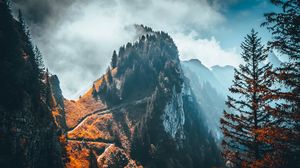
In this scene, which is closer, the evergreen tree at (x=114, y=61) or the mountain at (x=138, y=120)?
the mountain at (x=138, y=120)

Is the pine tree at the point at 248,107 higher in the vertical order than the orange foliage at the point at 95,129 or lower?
lower

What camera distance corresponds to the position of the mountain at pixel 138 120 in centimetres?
10150

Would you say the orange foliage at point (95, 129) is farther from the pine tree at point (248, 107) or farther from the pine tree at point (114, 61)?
the pine tree at point (248, 107)

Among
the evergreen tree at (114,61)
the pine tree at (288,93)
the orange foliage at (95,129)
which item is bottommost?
the pine tree at (288,93)

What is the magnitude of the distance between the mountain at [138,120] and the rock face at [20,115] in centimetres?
1474

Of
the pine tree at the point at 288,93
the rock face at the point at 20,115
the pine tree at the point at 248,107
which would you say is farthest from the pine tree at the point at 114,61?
the pine tree at the point at 288,93

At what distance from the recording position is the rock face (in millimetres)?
47812

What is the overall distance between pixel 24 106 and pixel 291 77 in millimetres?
54415

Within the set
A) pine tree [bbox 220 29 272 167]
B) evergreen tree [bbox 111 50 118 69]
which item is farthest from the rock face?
evergreen tree [bbox 111 50 118 69]

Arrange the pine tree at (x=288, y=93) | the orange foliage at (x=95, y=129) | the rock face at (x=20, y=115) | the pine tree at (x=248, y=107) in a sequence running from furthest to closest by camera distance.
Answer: the orange foliage at (x=95, y=129) < the rock face at (x=20, y=115) < the pine tree at (x=248, y=107) < the pine tree at (x=288, y=93)

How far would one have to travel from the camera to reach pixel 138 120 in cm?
13212

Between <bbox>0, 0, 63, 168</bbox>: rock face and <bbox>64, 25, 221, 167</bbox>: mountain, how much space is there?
1474cm

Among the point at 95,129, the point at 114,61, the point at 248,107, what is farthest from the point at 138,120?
the point at 248,107

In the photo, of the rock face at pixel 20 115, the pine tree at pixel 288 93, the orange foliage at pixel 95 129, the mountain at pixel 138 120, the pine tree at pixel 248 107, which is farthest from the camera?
the orange foliage at pixel 95 129
